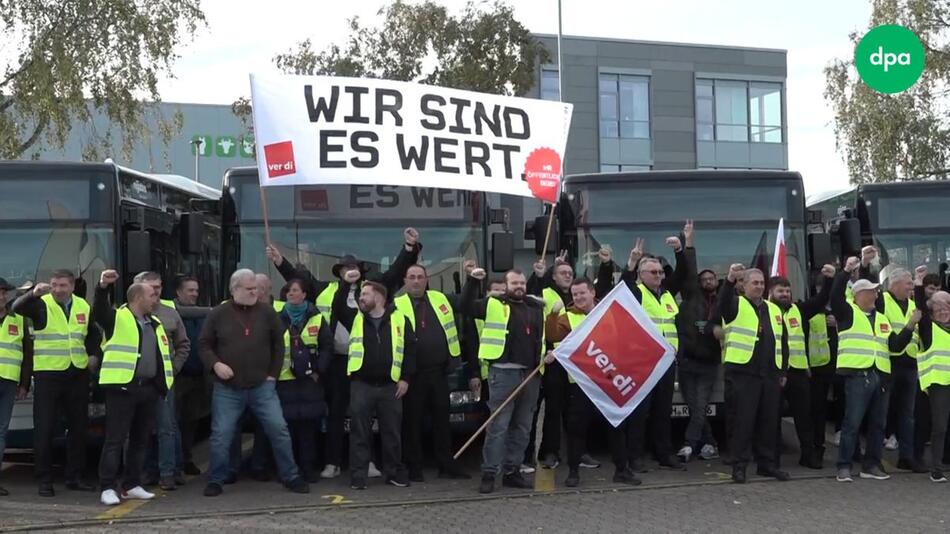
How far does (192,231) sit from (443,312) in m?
2.50

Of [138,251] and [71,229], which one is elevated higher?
[71,229]

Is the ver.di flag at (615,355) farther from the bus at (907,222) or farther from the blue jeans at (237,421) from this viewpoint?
the bus at (907,222)

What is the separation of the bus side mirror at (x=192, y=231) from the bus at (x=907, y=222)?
6.55 metres

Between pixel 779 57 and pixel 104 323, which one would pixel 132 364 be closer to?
pixel 104 323

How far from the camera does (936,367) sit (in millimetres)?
9891

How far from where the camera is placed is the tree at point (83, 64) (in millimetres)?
21312

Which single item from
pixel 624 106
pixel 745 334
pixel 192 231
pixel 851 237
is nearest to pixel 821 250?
pixel 851 237

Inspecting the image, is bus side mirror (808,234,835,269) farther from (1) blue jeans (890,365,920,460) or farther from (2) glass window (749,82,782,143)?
(2) glass window (749,82,782,143)

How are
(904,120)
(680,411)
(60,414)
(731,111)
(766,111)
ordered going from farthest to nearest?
1. (766,111)
2. (731,111)
3. (904,120)
4. (680,411)
5. (60,414)

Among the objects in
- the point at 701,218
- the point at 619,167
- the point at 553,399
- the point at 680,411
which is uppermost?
the point at 619,167

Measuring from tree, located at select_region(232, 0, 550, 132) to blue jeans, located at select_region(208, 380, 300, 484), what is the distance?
1661cm

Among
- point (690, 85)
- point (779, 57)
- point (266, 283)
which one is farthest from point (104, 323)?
point (779, 57)

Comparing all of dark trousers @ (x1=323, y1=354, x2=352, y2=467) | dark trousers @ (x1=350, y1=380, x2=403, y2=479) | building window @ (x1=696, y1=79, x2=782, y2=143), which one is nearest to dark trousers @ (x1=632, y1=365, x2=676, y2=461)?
dark trousers @ (x1=350, y1=380, x2=403, y2=479)

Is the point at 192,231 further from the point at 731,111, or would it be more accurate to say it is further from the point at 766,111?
the point at 766,111
